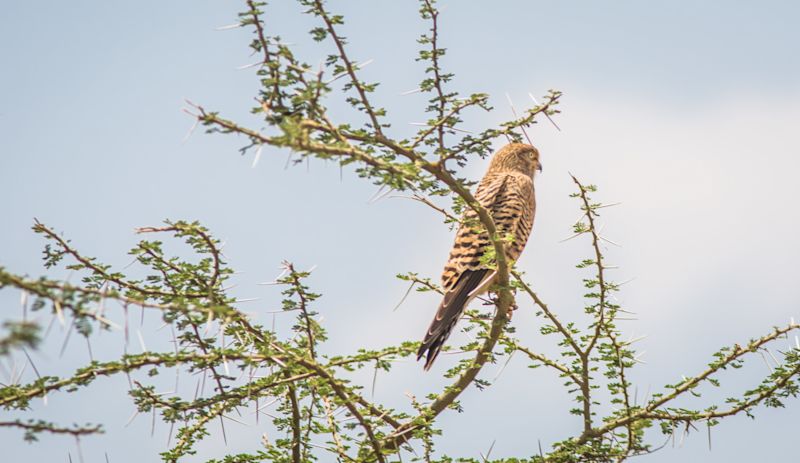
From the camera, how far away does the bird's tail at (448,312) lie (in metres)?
6.87

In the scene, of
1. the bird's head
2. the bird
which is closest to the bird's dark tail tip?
the bird

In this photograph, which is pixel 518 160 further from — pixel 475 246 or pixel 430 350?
pixel 430 350

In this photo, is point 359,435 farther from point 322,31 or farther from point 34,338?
point 34,338

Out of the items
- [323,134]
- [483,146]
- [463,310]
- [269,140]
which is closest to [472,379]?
[463,310]

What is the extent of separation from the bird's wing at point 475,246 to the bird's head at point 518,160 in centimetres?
43

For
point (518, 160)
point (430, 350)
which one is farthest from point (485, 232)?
point (518, 160)

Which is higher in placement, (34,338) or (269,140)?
(269,140)

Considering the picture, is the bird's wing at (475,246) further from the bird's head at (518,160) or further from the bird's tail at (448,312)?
the bird's head at (518,160)

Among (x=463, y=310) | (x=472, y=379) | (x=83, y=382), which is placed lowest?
(x=83, y=382)

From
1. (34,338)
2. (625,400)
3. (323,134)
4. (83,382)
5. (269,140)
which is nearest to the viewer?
(34,338)

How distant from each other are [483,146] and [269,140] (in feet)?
5.64

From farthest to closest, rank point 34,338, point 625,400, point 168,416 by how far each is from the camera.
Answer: point 625,400
point 168,416
point 34,338

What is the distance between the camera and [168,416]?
5828 millimetres

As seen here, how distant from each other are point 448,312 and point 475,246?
1016 millimetres
